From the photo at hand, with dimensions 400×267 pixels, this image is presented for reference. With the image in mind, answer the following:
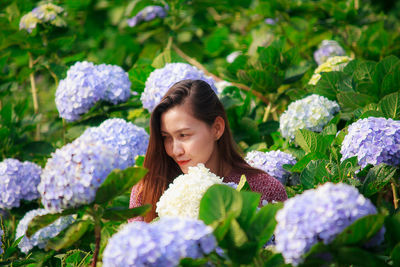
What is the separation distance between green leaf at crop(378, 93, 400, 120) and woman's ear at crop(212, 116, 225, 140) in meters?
0.59

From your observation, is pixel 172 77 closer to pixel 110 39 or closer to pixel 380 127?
pixel 380 127

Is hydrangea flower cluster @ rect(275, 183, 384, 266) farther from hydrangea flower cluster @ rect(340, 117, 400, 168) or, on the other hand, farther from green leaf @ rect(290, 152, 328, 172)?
green leaf @ rect(290, 152, 328, 172)

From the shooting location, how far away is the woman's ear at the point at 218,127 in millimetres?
1968

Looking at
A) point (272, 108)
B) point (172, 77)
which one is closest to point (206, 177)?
point (172, 77)

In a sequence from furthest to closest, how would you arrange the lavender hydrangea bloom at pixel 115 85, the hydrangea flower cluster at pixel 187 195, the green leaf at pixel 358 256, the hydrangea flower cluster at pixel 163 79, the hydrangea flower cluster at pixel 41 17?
the hydrangea flower cluster at pixel 41 17, the lavender hydrangea bloom at pixel 115 85, the hydrangea flower cluster at pixel 163 79, the hydrangea flower cluster at pixel 187 195, the green leaf at pixel 358 256

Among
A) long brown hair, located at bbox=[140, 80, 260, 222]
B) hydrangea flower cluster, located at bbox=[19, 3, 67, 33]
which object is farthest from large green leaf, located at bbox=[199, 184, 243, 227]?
hydrangea flower cluster, located at bbox=[19, 3, 67, 33]

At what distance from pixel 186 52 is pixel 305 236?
2670mm

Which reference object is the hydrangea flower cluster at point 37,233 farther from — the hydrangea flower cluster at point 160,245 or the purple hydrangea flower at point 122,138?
the hydrangea flower cluster at point 160,245

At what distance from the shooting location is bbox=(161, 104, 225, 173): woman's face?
5.90ft

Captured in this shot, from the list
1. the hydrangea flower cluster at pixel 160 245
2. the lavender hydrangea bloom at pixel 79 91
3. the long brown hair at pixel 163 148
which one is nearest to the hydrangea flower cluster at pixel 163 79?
the lavender hydrangea bloom at pixel 79 91

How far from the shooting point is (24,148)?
2746 mm

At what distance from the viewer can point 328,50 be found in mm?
3025

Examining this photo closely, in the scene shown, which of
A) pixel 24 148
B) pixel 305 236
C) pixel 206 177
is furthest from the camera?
pixel 24 148

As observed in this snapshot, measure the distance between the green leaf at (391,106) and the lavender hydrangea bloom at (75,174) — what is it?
1147 millimetres
